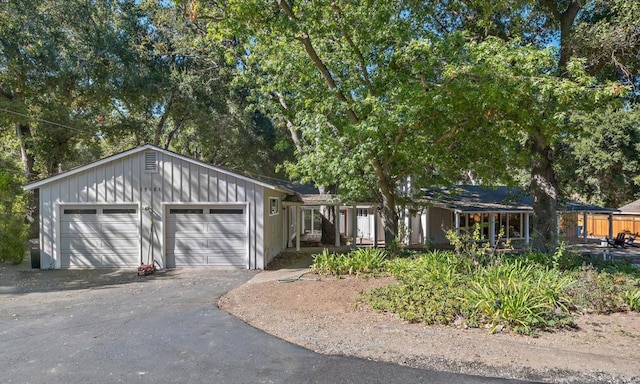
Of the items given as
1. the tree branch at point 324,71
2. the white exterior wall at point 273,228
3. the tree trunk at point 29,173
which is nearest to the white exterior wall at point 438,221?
the white exterior wall at point 273,228

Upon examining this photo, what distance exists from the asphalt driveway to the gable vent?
442cm

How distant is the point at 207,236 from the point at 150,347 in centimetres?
718

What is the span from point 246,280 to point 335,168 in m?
3.90

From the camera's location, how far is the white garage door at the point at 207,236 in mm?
12156

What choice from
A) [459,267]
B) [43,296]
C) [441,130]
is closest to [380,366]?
[459,267]

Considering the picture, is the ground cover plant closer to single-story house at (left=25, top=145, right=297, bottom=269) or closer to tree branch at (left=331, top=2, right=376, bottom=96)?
tree branch at (left=331, top=2, right=376, bottom=96)

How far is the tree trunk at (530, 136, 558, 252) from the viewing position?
13.4 metres

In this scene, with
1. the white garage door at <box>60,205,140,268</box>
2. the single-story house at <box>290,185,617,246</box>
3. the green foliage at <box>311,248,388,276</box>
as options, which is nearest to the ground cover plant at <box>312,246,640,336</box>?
the green foliage at <box>311,248,388,276</box>

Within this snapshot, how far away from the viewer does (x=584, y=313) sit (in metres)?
6.47

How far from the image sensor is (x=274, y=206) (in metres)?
15.0

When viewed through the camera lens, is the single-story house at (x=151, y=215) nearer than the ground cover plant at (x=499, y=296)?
No

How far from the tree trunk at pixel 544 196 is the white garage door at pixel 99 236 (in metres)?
13.5

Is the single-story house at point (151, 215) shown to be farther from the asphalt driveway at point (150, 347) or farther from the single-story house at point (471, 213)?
the single-story house at point (471, 213)

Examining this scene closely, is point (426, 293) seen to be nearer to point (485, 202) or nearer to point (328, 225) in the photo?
point (328, 225)
